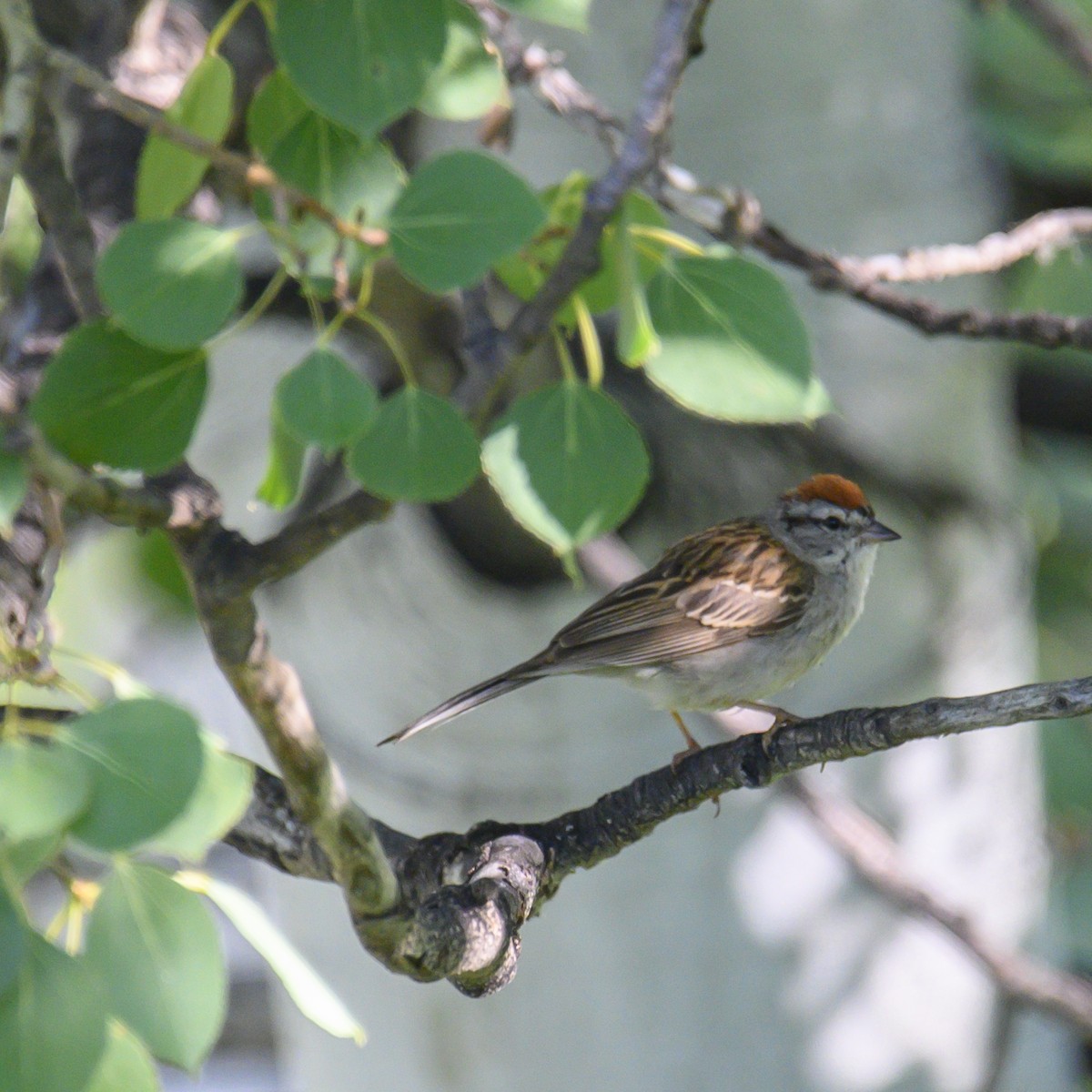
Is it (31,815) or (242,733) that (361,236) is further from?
(242,733)

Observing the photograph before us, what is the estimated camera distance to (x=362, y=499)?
47.7 inches

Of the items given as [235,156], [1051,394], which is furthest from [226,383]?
[1051,394]

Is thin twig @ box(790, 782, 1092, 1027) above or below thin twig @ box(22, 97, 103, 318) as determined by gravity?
below

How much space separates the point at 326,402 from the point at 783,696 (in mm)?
1492

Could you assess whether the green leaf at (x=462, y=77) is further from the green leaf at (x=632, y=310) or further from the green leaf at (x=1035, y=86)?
the green leaf at (x=1035, y=86)

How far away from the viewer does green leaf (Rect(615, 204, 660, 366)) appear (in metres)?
1.07

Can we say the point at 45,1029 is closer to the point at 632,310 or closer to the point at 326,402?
the point at 326,402

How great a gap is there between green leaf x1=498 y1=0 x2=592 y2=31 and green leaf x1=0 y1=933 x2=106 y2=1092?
745 mm

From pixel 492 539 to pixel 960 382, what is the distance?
0.83m

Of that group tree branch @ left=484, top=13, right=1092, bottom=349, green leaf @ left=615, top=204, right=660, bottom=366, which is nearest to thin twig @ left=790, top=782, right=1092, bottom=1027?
tree branch @ left=484, top=13, right=1092, bottom=349

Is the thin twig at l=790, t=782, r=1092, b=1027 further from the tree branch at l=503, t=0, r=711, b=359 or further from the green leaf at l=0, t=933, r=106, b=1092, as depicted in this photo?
the green leaf at l=0, t=933, r=106, b=1092

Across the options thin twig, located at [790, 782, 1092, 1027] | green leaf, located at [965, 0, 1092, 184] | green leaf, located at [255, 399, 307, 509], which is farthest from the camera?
green leaf, located at [965, 0, 1092, 184]

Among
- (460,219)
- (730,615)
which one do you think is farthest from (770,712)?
(460,219)

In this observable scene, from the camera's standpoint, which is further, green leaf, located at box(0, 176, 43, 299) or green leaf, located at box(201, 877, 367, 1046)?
green leaf, located at box(0, 176, 43, 299)
